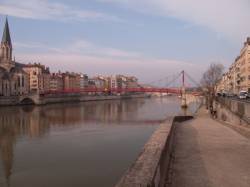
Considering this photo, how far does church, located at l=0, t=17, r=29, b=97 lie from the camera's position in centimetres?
7156

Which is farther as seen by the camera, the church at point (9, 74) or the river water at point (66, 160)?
the church at point (9, 74)

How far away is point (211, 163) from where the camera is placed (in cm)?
812

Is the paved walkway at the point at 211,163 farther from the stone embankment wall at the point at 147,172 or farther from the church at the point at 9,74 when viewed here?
the church at the point at 9,74

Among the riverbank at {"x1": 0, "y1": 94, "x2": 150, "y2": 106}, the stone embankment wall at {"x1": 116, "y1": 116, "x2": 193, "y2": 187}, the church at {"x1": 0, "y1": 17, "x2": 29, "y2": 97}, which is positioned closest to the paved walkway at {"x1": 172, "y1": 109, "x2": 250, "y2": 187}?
the stone embankment wall at {"x1": 116, "y1": 116, "x2": 193, "y2": 187}

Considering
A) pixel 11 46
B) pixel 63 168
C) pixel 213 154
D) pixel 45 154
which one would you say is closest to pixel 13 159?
pixel 45 154

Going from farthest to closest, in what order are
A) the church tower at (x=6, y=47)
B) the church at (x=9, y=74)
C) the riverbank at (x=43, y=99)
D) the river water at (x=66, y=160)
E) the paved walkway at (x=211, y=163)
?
the church tower at (x=6, y=47) < the church at (x=9, y=74) < the riverbank at (x=43, y=99) < the river water at (x=66, y=160) < the paved walkway at (x=211, y=163)

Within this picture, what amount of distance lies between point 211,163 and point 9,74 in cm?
7025

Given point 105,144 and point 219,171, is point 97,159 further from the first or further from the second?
point 219,171

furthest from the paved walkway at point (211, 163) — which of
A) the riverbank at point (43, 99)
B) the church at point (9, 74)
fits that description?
the church at point (9, 74)

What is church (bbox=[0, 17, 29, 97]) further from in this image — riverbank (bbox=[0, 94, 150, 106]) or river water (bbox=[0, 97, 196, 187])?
river water (bbox=[0, 97, 196, 187])

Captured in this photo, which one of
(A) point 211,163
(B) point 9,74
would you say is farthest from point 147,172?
(B) point 9,74

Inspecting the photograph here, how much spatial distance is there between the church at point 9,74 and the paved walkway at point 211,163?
63927 millimetres

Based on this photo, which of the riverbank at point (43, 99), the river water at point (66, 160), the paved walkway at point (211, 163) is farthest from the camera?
the riverbank at point (43, 99)

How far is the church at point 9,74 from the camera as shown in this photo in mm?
71562
